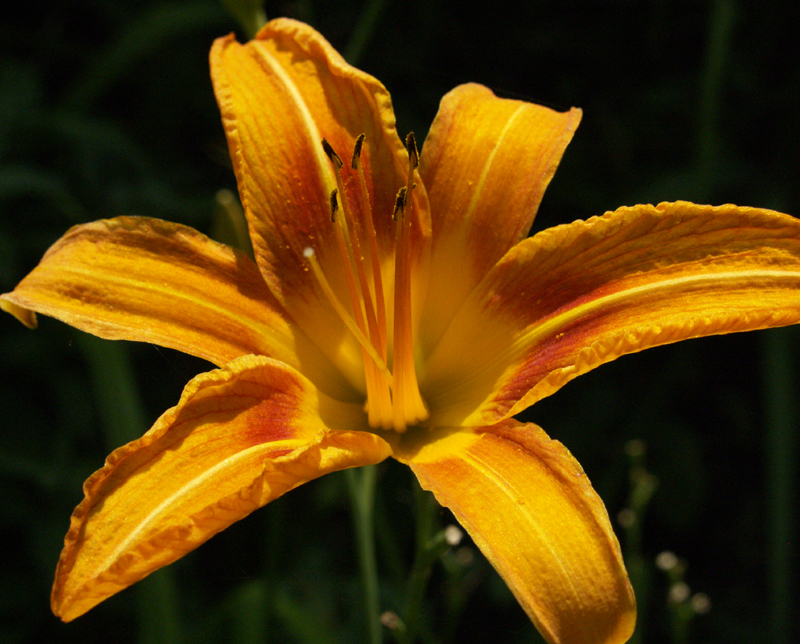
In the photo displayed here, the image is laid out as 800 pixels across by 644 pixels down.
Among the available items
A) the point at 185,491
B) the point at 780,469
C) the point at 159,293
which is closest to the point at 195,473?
the point at 185,491

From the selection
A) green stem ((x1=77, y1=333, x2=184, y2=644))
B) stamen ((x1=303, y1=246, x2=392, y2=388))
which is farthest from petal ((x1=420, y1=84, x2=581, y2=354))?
green stem ((x1=77, y1=333, x2=184, y2=644))

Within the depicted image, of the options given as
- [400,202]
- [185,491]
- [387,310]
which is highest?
[400,202]

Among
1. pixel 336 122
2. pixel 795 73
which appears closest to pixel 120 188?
pixel 336 122

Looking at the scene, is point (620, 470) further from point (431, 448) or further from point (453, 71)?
point (453, 71)

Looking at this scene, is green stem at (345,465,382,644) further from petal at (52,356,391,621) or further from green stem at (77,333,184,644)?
green stem at (77,333,184,644)

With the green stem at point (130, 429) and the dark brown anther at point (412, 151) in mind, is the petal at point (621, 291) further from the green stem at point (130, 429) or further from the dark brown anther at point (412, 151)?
the green stem at point (130, 429)

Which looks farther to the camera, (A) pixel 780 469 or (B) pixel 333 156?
(A) pixel 780 469

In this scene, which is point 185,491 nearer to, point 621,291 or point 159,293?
point 159,293

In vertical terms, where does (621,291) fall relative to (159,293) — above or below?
above
